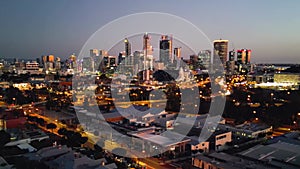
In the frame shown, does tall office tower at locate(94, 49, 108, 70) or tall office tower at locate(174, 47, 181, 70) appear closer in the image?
tall office tower at locate(174, 47, 181, 70)

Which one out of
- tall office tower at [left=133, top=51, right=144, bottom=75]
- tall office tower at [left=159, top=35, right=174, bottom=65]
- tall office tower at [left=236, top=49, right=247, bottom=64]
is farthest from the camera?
tall office tower at [left=236, top=49, right=247, bottom=64]

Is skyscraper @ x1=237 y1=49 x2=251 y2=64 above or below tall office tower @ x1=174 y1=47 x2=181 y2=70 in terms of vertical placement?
above

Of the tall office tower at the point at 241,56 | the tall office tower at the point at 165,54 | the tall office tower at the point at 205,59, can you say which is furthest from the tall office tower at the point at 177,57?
the tall office tower at the point at 241,56

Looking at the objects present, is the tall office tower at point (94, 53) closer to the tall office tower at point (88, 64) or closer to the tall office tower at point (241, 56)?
the tall office tower at point (88, 64)

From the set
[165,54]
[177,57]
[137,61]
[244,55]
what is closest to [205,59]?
[177,57]

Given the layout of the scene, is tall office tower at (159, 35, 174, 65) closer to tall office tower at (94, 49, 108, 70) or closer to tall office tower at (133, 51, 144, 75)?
tall office tower at (133, 51, 144, 75)

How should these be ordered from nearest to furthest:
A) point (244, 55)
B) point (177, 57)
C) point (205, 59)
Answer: point (177, 57) < point (205, 59) < point (244, 55)

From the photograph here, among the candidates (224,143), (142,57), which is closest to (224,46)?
(142,57)

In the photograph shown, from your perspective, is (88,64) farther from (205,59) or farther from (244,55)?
(244,55)

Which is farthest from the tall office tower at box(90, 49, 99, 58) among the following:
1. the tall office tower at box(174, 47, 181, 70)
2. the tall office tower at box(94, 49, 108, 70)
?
the tall office tower at box(174, 47, 181, 70)

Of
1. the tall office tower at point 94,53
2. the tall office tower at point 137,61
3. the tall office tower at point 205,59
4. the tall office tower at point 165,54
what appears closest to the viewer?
the tall office tower at point 165,54

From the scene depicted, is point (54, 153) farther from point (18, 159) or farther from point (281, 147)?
point (281, 147)
